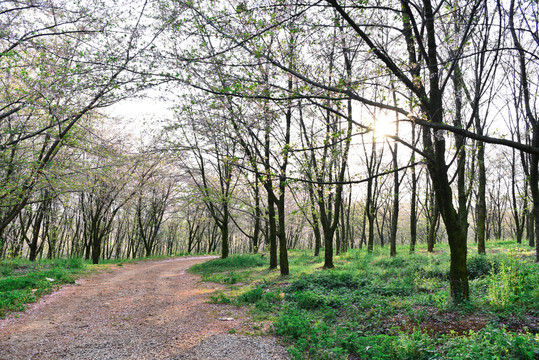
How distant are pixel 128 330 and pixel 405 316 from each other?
539 centimetres

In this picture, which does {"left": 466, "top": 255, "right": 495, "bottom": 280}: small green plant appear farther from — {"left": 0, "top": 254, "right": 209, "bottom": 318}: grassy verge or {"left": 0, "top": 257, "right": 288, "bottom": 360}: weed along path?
{"left": 0, "top": 254, "right": 209, "bottom": 318}: grassy verge

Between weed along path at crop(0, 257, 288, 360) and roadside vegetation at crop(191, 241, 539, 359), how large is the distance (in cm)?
70

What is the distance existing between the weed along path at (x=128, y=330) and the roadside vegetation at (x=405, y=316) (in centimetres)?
70

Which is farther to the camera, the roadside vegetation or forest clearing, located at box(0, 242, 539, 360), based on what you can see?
forest clearing, located at box(0, 242, 539, 360)

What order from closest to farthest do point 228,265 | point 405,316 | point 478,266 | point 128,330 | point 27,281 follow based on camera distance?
point 405,316 → point 128,330 → point 27,281 → point 478,266 → point 228,265

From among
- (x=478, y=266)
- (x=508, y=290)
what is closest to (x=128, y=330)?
(x=508, y=290)

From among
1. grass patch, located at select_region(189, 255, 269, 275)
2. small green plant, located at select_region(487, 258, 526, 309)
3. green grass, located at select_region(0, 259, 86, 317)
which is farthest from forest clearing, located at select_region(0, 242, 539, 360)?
grass patch, located at select_region(189, 255, 269, 275)

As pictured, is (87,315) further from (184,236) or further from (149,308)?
(184,236)

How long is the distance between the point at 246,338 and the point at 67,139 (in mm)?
8709

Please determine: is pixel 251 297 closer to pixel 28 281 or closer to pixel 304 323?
pixel 304 323

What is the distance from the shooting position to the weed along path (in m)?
4.48

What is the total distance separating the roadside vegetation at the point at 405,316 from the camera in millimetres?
3840

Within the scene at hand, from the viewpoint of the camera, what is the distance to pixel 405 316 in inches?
210

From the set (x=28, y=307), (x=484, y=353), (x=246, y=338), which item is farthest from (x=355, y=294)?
(x=28, y=307)
